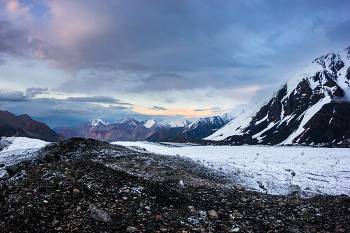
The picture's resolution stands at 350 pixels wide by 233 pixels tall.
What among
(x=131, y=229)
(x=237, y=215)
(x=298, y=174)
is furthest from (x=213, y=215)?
(x=298, y=174)

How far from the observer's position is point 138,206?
859 cm

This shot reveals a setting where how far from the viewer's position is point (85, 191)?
9070mm

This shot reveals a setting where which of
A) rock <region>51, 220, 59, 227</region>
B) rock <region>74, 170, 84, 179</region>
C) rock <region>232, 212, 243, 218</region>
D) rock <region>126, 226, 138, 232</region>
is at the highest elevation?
rock <region>74, 170, 84, 179</region>

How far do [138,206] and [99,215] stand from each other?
76.9 inches

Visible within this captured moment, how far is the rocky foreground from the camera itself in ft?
22.4

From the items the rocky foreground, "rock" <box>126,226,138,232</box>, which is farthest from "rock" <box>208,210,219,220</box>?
"rock" <box>126,226,138,232</box>

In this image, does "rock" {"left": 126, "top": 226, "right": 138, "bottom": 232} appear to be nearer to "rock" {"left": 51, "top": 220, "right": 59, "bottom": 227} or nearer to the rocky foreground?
the rocky foreground

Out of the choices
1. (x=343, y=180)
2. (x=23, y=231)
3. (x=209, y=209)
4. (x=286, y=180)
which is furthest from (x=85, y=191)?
(x=343, y=180)

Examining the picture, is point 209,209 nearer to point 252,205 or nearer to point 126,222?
point 252,205

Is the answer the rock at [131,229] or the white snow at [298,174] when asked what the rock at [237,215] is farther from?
the white snow at [298,174]

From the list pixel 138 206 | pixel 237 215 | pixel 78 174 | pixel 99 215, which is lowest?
pixel 237 215

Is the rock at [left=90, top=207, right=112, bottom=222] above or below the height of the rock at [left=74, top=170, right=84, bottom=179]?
below

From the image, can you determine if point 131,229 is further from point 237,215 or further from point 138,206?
point 237,215

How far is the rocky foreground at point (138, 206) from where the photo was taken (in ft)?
22.4
